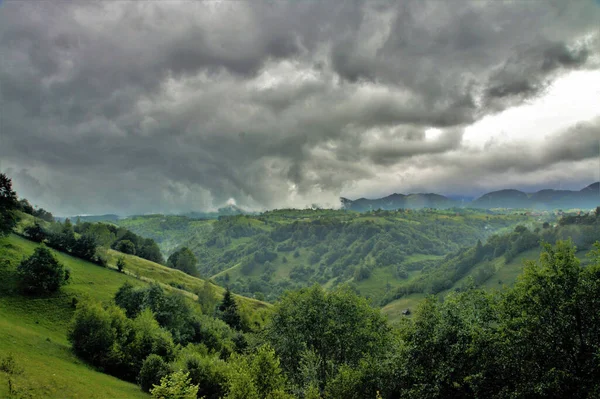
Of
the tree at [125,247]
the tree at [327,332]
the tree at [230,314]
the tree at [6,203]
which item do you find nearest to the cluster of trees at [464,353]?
the tree at [327,332]

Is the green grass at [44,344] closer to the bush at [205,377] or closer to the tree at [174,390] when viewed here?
the bush at [205,377]

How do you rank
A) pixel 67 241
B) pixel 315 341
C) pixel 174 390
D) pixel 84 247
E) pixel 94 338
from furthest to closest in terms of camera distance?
pixel 84 247 < pixel 67 241 < pixel 315 341 < pixel 94 338 < pixel 174 390

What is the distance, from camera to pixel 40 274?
262 ft

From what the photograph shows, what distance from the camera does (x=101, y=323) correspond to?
6250 centimetres

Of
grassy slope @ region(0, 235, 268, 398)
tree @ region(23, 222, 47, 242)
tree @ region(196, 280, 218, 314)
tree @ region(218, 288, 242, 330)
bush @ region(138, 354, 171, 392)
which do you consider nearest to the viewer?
grassy slope @ region(0, 235, 268, 398)

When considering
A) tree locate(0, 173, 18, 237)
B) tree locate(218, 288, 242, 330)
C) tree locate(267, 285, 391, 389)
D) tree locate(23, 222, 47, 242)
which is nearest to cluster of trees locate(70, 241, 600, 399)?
tree locate(267, 285, 391, 389)

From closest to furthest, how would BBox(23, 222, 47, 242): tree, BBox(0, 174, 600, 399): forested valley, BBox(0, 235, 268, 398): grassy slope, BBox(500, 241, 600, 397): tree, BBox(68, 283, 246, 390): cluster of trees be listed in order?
BBox(500, 241, 600, 397): tree → BBox(0, 174, 600, 399): forested valley → BBox(0, 235, 268, 398): grassy slope → BBox(68, 283, 246, 390): cluster of trees → BBox(23, 222, 47, 242): tree

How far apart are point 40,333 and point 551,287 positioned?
81.5 m

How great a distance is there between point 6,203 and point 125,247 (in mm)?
115875

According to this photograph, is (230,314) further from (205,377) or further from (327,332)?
(327,332)

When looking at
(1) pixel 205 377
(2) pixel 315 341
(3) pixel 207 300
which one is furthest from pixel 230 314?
(1) pixel 205 377

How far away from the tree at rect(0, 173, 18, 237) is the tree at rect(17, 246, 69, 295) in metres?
12.0

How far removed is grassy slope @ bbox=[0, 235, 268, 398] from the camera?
40188mm

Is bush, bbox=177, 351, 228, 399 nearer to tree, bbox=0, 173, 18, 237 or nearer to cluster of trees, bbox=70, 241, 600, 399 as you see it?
cluster of trees, bbox=70, 241, 600, 399
